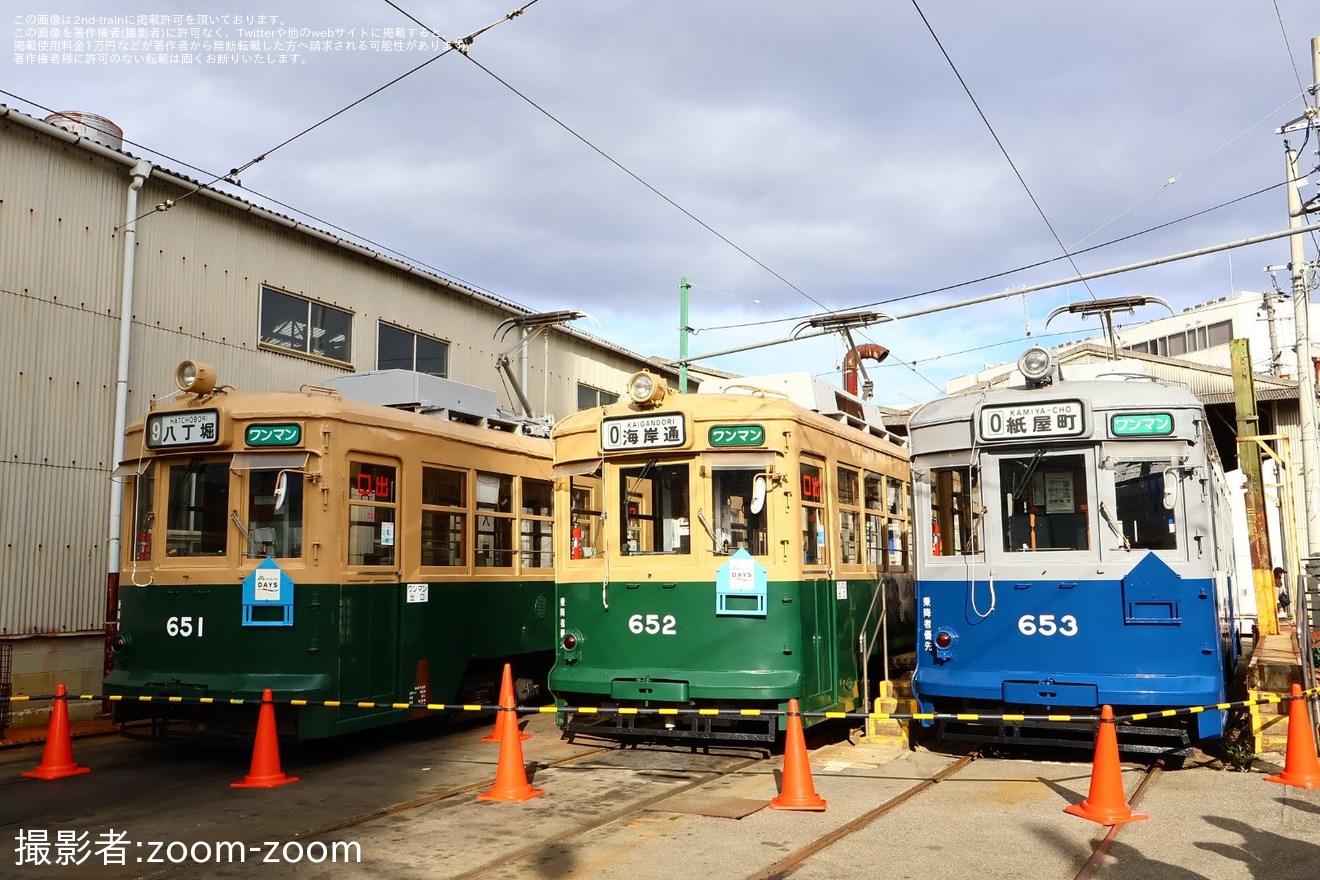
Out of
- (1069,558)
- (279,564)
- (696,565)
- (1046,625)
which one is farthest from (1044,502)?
(279,564)

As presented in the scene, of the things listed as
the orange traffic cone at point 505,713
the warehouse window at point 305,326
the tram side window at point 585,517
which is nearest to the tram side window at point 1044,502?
the tram side window at point 585,517

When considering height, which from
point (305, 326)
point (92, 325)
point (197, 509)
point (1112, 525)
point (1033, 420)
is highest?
point (305, 326)

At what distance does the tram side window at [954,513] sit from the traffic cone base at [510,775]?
3.73m

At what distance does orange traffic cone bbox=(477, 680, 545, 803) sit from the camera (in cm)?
748

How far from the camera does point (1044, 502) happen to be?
8.58 meters

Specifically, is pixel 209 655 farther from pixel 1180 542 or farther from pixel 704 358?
pixel 704 358

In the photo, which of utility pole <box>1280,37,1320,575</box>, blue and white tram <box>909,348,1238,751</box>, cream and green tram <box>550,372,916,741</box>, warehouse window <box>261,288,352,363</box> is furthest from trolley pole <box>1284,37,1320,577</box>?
warehouse window <box>261,288,352,363</box>

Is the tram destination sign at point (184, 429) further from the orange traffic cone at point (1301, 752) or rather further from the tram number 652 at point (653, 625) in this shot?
the orange traffic cone at point (1301, 752)

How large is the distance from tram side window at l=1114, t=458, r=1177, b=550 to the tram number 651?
2.46 ft

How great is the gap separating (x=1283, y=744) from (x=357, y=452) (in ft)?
25.5

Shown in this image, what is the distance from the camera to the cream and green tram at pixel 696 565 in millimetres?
8602

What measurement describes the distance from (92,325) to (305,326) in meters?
3.21

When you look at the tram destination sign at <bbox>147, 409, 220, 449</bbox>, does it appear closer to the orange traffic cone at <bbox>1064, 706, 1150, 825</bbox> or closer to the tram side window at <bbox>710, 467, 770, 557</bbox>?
the tram side window at <bbox>710, 467, 770, 557</bbox>

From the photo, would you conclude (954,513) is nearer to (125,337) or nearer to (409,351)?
(125,337)
